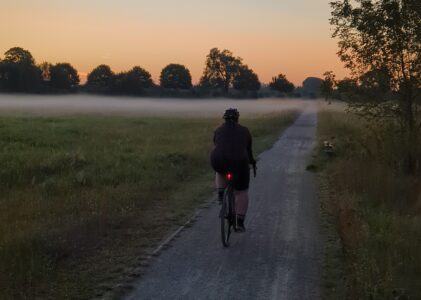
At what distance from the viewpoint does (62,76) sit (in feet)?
413

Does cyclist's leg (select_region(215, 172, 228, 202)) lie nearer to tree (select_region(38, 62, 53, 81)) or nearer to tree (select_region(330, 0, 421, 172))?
tree (select_region(330, 0, 421, 172))

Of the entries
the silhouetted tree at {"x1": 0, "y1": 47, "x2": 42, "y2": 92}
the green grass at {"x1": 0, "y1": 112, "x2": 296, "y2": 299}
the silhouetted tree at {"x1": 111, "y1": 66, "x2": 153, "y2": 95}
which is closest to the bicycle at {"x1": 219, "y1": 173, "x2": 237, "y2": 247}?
the green grass at {"x1": 0, "y1": 112, "x2": 296, "y2": 299}

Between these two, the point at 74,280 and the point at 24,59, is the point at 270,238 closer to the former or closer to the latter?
the point at 74,280

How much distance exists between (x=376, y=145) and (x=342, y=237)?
7.38 m

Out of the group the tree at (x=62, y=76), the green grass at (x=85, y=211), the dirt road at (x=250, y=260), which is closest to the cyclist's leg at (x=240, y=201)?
the dirt road at (x=250, y=260)

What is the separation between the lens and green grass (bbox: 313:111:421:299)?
5.85 metres

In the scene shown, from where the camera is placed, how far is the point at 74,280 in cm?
616

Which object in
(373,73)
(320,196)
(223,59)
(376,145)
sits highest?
(223,59)

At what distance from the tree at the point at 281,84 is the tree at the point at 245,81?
5.15 metres

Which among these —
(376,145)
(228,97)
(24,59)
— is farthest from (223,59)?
(376,145)

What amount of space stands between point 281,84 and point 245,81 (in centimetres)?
1258

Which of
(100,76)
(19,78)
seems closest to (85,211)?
(19,78)

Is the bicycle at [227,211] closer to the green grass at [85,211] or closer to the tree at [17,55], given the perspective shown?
the green grass at [85,211]

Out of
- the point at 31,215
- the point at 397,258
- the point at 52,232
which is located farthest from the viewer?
the point at 31,215
